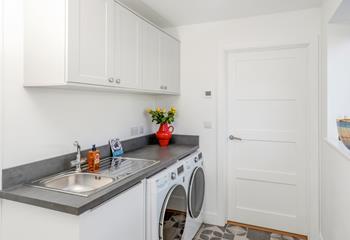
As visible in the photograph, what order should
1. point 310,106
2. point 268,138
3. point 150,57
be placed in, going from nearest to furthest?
point 150,57 < point 310,106 < point 268,138

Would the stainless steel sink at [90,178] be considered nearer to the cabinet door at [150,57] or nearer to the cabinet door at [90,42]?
the cabinet door at [90,42]

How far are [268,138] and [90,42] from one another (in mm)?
2074

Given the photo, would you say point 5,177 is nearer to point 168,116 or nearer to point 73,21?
point 73,21

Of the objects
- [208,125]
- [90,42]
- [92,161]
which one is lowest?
[92,161]

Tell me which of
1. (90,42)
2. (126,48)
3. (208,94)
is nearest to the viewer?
(90,42)

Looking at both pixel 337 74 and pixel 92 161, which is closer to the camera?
pixel 92 161

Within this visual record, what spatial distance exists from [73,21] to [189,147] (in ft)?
5.70

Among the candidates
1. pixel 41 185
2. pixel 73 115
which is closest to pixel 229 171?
pixel 73 115

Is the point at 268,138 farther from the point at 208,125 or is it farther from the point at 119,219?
the point at 119,219

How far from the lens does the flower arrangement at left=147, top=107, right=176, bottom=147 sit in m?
2.73

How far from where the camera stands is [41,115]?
5.24 feet

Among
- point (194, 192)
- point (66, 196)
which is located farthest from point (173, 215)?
point (66, 196)

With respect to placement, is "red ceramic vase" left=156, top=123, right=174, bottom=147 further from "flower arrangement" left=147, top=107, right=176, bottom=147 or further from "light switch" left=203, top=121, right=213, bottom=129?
"light switch" left=203, top=121, right=213, bottom=129

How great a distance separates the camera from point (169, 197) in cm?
182
